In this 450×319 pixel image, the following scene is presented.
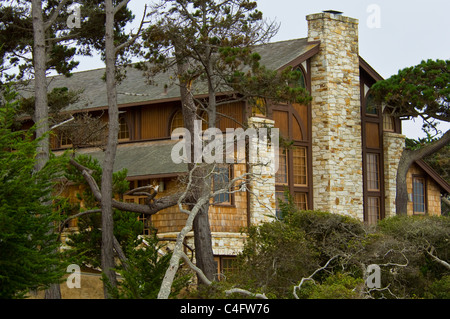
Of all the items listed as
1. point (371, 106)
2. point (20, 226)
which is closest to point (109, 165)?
point (20, 226)

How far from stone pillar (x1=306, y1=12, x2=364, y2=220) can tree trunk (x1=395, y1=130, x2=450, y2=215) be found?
1.44m

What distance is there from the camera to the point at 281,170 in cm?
2936

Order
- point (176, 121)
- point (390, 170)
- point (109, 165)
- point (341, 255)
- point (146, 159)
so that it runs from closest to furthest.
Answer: point (341, 255) < point (109, 165) < point (146, 159) < point (176, 121) < point (390, 170)

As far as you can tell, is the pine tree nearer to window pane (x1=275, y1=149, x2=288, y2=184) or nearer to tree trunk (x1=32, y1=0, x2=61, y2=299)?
tree trunk (x1=32, y1=0, x2=61, y2=299)

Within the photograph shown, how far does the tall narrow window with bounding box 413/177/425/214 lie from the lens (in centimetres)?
3381

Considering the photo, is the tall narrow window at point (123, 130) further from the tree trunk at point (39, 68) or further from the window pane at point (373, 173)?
the window pane at point (373, 173)

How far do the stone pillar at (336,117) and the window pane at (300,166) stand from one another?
40 cm

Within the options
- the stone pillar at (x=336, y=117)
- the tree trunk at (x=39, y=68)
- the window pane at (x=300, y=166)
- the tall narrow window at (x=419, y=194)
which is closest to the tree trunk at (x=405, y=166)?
the stone pillar at (x=336, y=117)

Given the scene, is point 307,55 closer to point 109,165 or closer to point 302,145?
point 302,145

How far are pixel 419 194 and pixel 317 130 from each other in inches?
246

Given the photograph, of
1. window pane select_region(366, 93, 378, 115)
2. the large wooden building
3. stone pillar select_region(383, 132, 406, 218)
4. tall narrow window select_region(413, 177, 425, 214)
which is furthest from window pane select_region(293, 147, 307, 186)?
tall narrow window select_region(413, 177, 425, 214)

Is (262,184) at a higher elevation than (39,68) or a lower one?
lower

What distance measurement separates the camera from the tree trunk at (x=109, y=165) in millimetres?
22234
